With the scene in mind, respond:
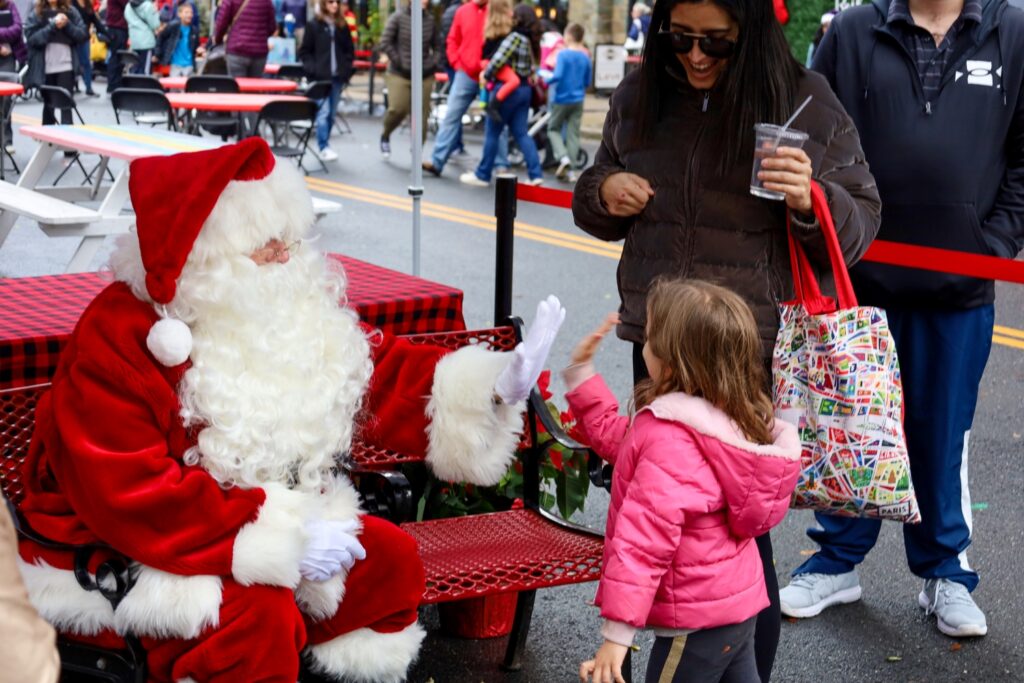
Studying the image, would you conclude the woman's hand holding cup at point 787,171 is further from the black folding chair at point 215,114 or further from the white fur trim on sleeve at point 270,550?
the black folding chair at point 215,114

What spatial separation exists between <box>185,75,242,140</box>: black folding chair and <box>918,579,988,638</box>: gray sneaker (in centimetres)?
1037

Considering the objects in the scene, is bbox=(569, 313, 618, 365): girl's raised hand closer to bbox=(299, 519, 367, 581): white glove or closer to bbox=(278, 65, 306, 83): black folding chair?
bbox=(299, 519, 367, 581): white glove

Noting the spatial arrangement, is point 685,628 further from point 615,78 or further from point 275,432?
point 615,78

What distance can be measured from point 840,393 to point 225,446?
145 cm

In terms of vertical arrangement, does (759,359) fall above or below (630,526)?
above

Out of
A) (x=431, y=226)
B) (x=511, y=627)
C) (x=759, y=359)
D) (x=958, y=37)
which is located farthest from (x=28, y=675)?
(x=431, y=226)

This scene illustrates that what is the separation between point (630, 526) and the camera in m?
2.58

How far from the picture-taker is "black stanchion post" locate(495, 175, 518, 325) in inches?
162

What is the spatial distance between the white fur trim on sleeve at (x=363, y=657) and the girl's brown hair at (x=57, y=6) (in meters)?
14.1

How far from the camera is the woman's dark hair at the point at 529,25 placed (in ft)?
42.1

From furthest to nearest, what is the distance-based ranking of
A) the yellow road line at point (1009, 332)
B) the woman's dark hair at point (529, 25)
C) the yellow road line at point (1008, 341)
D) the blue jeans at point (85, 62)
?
the blue jeans at point (85, 62) → the woman's dark hair at point (529, 25) → the yellow road line at point (1009, 332) → the yellow road line at point (1008, 341)

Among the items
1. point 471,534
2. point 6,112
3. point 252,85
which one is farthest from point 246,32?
point 471,534

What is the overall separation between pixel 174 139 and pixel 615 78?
33.7 ft

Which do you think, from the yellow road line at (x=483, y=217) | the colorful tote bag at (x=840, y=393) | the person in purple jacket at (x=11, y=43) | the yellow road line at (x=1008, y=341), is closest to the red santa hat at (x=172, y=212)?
the colorful tote bag at (x=840, y=393)
